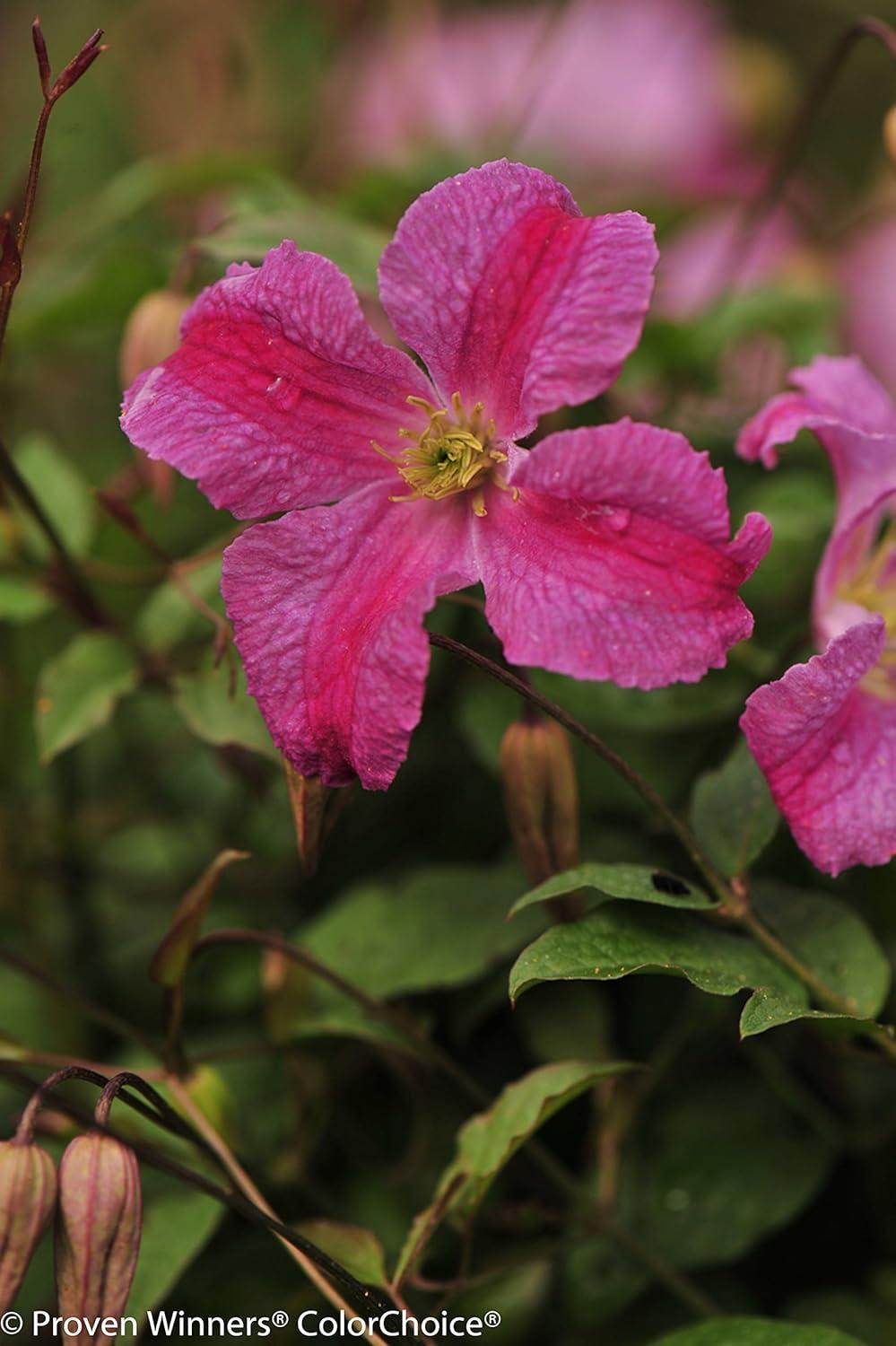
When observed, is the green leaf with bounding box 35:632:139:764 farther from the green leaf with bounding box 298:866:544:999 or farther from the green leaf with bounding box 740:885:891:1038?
the green leaf with bounding box 740:885:891:1038

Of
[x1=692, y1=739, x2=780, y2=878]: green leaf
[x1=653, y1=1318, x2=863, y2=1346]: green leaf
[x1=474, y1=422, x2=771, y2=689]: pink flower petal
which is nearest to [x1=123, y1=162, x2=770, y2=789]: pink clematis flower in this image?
[x1=474, y1=422, x2=771, y2=689]: pink flower petal

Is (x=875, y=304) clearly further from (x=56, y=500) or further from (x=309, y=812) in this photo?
(x=309, y=812)

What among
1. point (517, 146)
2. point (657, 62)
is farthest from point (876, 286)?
point (657, 62)

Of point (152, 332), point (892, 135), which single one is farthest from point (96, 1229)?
point (892, 135)

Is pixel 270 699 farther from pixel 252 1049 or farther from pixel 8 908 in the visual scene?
pixel 8 908

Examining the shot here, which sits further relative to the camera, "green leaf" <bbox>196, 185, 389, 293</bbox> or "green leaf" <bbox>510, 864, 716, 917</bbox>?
"green leaf" <bbox>196, 185, 389, 293</bbox>

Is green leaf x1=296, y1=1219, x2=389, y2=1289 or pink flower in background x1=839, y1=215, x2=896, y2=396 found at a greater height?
pink flower in background x1=839, y1=215, x2=896, y2=396
